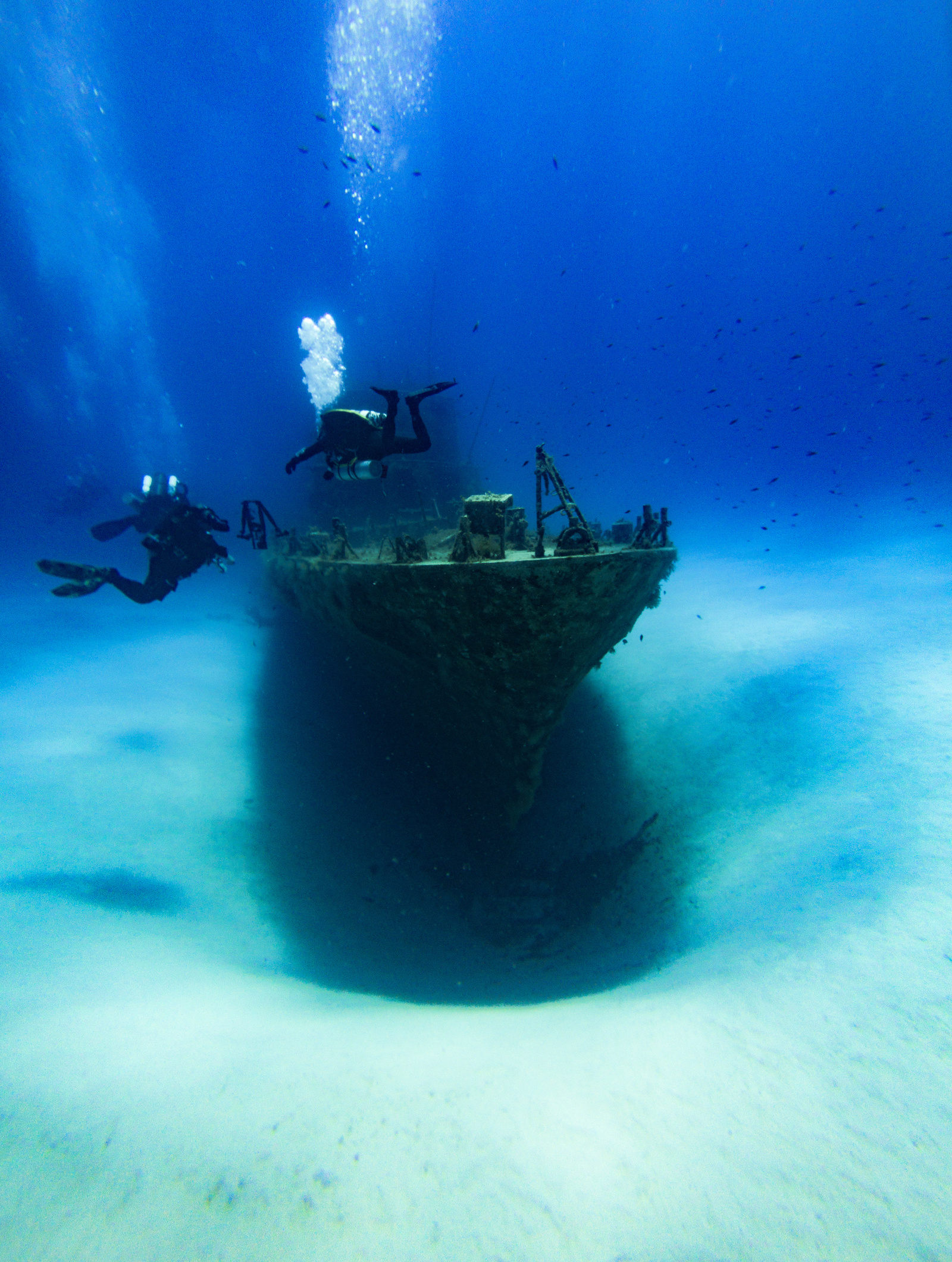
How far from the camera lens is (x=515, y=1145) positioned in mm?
2273

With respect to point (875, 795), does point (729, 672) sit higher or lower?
higher

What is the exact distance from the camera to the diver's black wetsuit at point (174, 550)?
783cm

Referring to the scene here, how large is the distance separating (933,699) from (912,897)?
3.86 m

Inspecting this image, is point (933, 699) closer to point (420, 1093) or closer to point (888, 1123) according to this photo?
point (888, 1123)

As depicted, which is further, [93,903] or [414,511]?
[414,511]

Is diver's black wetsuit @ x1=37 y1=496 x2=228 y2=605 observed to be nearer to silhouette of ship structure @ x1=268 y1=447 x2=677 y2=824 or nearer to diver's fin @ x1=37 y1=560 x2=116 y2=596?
diver's fin @ x1=37 y1=560 x2=116 y2=596

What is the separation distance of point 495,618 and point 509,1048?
322 centimetres

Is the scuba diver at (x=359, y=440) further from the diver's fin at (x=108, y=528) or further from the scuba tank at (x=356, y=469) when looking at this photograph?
the diver's fin at (x=108, y=528)

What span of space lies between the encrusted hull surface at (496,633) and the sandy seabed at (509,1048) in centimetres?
214

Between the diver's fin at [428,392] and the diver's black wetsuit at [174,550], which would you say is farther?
the diver's black wetsuit at [174,550]

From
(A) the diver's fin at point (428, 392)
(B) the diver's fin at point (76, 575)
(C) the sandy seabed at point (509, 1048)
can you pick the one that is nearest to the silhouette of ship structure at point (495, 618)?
(A) the diver's fin at point (428, 392)

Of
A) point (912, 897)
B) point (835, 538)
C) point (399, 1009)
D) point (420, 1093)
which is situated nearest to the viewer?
point (420, 1093)

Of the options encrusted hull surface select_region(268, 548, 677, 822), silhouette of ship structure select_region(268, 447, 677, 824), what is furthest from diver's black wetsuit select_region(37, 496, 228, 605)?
Result: encrusted hull surface select_region(268, 548, 677, 822)

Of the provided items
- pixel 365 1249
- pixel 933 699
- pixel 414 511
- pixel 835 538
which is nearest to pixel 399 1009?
pixel 365 1249
